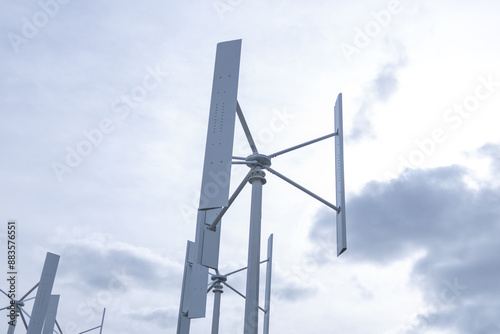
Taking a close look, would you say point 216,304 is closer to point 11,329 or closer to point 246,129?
point 11,329

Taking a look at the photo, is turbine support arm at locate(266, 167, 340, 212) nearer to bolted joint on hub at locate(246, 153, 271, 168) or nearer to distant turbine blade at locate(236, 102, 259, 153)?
bolted joint on hub at locate(246, 153, 271, 168)

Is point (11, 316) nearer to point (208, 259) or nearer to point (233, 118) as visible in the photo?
point (208, 259)

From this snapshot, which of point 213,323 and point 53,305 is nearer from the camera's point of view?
point 213,323

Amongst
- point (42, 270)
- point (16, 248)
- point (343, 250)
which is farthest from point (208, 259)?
point (16, 248)

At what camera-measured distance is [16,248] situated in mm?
38219

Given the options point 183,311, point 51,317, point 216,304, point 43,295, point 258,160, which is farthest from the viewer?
point 51,317

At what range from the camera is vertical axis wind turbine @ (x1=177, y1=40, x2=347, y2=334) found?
15828 millimetres

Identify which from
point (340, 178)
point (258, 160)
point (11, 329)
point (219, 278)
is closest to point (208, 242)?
point (258, 160)

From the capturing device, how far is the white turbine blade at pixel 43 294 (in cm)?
3097

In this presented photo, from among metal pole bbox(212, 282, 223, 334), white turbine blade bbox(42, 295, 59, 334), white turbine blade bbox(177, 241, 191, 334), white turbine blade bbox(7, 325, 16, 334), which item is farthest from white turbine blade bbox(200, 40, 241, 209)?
white turbine blade bbox(7, 325, 16, 334)

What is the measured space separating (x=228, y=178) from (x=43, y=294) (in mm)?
22787

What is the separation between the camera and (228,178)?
15.5 m

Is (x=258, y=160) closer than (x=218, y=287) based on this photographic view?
Yes

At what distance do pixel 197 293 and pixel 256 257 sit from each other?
7.48 meters
